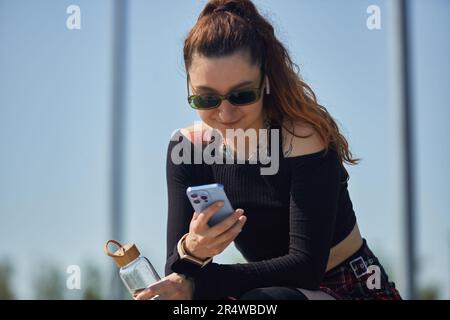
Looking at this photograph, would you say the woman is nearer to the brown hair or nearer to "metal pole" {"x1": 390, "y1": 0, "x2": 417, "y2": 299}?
the brown hair

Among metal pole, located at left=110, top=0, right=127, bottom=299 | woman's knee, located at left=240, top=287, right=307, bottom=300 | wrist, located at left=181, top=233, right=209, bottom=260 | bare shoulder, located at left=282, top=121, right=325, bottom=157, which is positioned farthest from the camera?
metal pole, located at left=110, top=0, right=127, bottom=299

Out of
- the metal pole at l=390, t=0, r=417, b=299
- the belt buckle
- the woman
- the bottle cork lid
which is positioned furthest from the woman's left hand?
the metal pole at l=390, t=0, r=417, b=299

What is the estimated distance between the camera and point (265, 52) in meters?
3.05

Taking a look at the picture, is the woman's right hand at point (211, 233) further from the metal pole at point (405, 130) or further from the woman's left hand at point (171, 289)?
the metal pole at point (405, 130)

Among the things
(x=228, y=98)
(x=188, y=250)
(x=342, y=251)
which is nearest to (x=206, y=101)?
(x=228, y=98)

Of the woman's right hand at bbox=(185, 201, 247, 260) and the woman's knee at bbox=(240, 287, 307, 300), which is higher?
the woman's right hand at bbox=(185, 201, 247, 260)

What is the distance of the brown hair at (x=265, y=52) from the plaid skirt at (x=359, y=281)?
0.38 m

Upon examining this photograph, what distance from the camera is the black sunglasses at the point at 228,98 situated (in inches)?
115

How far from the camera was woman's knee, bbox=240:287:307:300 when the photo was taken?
2.68 meters

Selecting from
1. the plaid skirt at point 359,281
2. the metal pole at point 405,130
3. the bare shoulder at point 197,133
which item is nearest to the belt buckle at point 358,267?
the plaid skirt at point 359,281

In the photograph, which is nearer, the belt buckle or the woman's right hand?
the woman's right hand

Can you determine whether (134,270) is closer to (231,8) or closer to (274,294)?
(274,294)

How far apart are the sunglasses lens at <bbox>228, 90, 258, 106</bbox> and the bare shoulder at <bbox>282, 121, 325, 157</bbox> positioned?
0.19 meters
